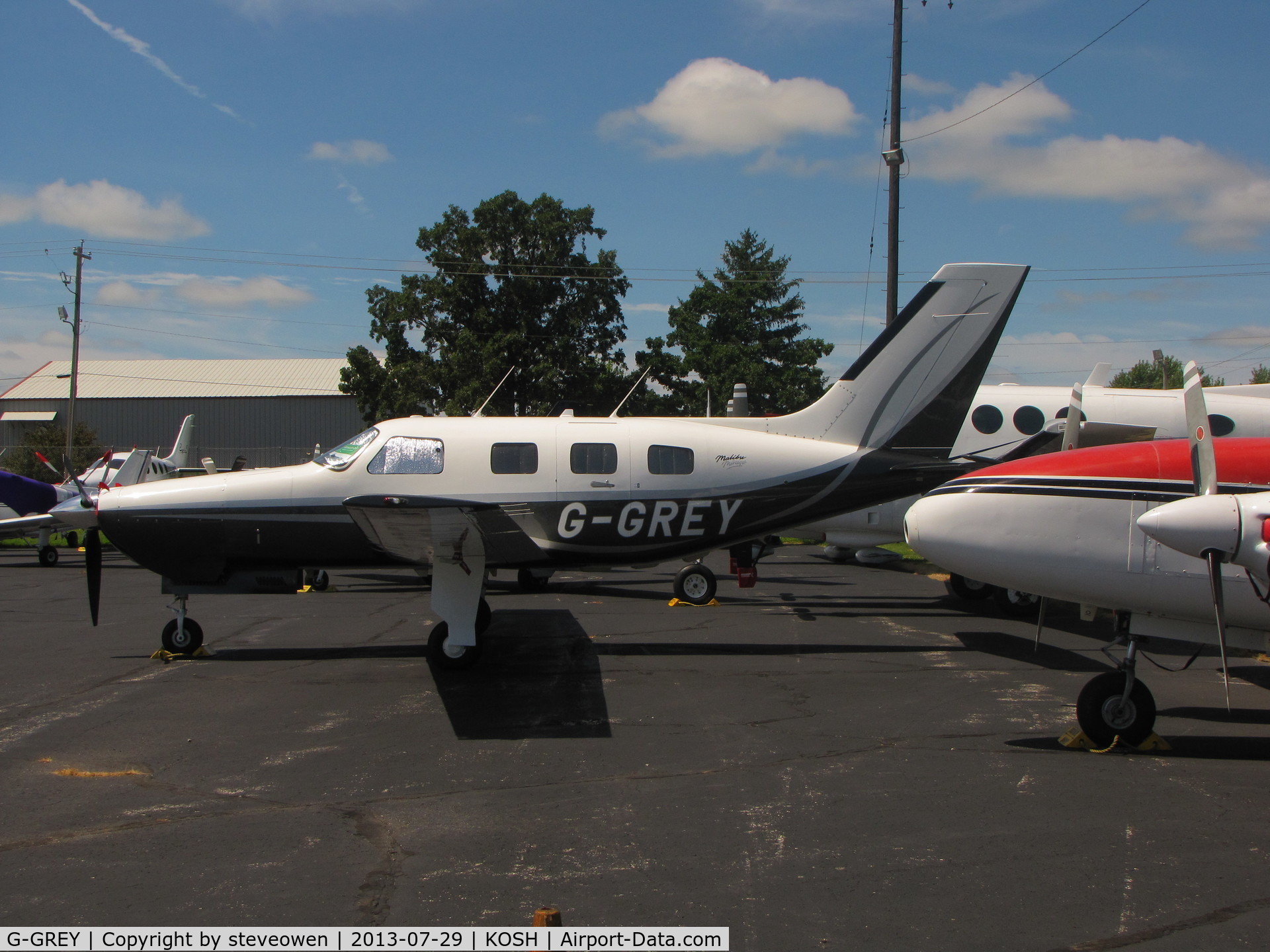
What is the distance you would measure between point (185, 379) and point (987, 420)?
55613mm

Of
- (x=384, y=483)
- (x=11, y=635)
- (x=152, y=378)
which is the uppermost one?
(x=152, y=378)

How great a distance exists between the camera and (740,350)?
1726 inches

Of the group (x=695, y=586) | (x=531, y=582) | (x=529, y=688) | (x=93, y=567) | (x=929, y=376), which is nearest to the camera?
(x=529, y=688)

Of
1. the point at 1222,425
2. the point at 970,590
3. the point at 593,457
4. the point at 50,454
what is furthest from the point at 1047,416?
the point at 50,454

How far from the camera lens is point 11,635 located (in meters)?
11.2

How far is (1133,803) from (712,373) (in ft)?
128

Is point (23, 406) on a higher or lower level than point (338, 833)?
higher

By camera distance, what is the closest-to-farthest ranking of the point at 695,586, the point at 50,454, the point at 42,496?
the point at 695,586
the point at 42,496
the point at 50,454

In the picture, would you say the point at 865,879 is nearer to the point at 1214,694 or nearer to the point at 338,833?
the point at 338,833

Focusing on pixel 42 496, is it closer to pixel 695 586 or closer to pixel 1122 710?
pixel 695 586

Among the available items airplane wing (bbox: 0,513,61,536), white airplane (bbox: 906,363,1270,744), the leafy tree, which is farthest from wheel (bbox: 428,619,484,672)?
the leafy tree

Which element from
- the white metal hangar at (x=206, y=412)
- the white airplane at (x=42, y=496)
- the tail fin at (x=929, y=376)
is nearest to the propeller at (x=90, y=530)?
the tail fin at (x=929, y=376)

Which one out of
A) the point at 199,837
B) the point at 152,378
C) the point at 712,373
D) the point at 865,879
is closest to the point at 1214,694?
the point at 865,879

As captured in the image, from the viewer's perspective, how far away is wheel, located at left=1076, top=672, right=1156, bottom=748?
627 centimetres
